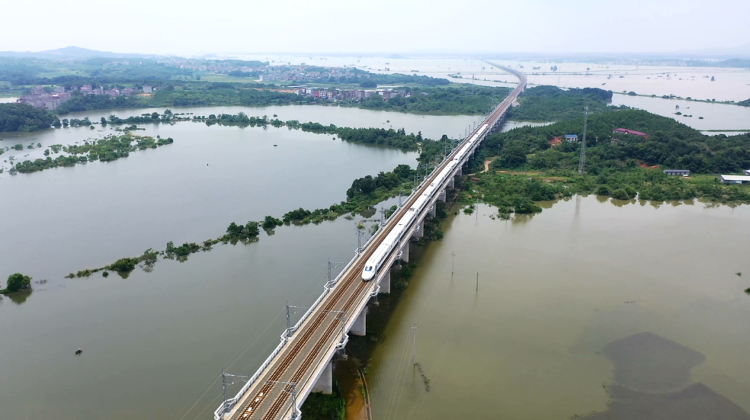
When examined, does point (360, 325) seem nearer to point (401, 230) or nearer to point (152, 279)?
point (401, 230)

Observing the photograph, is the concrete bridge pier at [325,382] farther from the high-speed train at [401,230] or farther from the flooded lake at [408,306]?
the high-speed train at [401,230]

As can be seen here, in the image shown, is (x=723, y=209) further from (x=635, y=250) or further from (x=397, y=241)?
(x=397, y=241)

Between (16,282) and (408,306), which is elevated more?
(16,282)

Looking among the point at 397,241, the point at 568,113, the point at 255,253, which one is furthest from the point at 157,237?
the point at 568,113

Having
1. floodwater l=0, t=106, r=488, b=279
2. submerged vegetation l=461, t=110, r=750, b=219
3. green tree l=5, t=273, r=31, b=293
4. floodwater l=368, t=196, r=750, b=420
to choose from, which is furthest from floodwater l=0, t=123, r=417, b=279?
floodwater l=368, t=196, r=750, b=420

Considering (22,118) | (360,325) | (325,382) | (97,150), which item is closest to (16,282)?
(360,325)

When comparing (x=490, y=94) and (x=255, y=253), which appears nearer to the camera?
(x=255, y=253)
